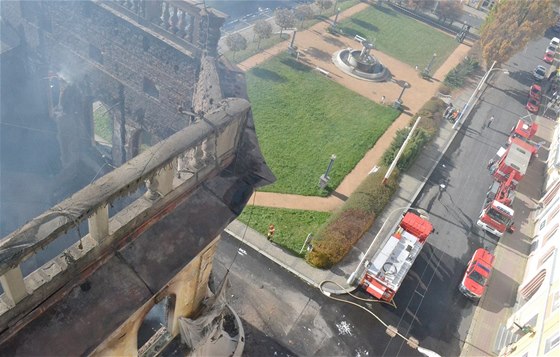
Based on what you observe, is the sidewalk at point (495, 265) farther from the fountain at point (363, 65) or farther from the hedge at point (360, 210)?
the fountain at point (363, 65)

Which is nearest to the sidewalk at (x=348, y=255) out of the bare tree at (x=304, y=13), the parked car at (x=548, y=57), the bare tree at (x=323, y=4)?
the bare tree at (x=304, y=13)

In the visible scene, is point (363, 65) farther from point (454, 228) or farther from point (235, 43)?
point (454, 228)

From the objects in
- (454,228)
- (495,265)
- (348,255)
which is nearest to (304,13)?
(454,228)

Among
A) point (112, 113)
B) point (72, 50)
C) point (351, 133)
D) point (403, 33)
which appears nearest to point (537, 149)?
point (351, 133)

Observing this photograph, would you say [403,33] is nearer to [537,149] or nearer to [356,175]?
[537,149]

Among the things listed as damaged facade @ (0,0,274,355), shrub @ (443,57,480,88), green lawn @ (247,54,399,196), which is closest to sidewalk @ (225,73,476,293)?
green lawn @ (247,54,399,196)

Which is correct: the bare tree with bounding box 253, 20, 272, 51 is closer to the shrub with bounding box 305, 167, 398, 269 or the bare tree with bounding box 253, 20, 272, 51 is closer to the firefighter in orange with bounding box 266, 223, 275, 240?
the shrub with bounding box 305, 167, 398, 269
